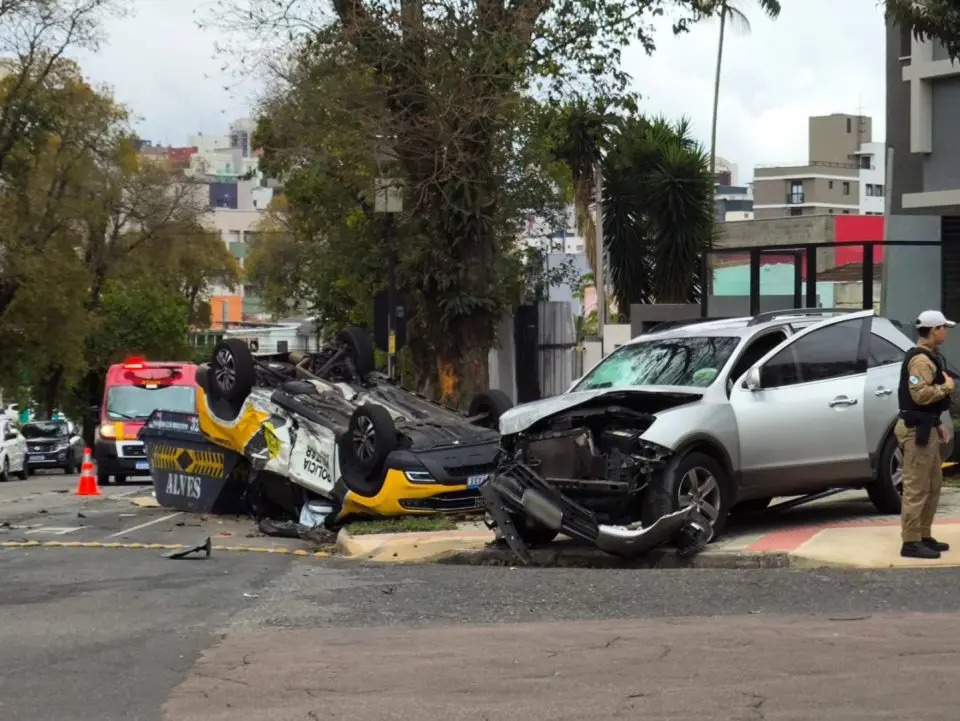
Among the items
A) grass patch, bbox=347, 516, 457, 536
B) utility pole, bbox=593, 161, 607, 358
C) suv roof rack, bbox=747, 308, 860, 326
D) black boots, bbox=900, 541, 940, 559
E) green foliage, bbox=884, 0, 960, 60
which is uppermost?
green foliage, bbox=884, 0, 960, 60

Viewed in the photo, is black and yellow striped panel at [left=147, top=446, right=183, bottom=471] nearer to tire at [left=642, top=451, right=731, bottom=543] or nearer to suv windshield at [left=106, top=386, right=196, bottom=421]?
tire at [left=642, top=451, right=731, bottom=543]

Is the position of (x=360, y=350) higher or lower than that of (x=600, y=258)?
lower

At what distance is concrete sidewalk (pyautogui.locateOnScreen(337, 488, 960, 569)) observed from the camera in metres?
11.0

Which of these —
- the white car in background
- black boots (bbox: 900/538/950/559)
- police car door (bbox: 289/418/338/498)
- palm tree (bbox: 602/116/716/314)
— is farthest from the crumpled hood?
the white car in background

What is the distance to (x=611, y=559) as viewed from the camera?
12.0 m

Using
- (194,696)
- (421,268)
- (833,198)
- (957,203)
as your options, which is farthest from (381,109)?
(833,198)

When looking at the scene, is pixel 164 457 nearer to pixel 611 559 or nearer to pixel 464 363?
pixel 464 363

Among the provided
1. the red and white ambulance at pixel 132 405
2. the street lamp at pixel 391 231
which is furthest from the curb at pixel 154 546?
the red and white ambulance at pixel 132 405

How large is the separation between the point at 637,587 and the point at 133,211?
1965 inches

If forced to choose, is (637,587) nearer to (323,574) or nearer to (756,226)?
(323,574)

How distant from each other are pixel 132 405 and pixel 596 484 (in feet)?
66.7

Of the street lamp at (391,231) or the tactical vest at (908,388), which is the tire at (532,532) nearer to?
the tactical vest at (908,388)

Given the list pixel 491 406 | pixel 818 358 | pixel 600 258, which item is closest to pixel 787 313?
pixel 818 358

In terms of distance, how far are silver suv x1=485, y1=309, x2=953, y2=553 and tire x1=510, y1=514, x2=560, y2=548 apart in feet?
0.06
